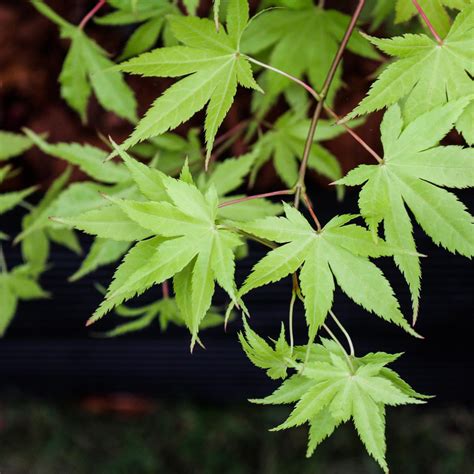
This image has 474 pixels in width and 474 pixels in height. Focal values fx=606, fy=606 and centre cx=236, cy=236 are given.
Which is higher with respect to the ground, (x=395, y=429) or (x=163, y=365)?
(x=163, y=365)

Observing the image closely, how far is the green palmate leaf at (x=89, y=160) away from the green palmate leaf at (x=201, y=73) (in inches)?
10.3

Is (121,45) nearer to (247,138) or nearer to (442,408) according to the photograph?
(247,138)

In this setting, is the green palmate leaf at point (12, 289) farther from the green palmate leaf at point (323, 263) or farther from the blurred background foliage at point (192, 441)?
the blurred background foliage at point (192, 441)

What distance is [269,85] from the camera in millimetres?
948

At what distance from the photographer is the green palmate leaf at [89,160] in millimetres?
888

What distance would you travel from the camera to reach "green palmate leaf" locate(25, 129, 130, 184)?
89 cm

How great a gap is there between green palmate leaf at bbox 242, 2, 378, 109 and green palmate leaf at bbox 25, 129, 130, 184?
267mm

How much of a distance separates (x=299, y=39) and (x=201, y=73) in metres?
0.31

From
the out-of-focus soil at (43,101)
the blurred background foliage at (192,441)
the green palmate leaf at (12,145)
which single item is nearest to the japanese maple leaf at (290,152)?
the out-of-focus soil at (43,101)

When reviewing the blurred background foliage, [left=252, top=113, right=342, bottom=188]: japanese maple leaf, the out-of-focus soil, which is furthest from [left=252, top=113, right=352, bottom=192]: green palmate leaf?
the blurred background foliage

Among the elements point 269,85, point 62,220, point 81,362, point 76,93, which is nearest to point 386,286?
point 62,220

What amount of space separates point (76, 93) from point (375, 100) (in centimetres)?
53

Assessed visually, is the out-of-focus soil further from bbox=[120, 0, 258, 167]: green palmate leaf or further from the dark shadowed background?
bbox=[120, 0, 258, 167]: green palmate leaf

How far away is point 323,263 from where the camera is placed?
0.63 meters
